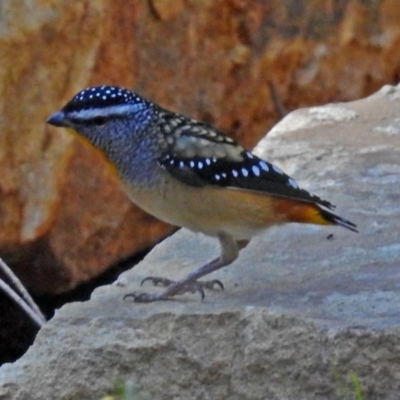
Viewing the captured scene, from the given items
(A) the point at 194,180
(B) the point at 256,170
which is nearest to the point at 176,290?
(A) the point at 194,180

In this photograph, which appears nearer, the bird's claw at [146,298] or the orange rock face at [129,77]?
the bird's claw at [146,298]

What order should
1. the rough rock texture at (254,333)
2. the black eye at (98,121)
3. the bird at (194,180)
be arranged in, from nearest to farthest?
the rough rock texture at (254,333) < the bird at (194,180) < the black eye at (98,121)

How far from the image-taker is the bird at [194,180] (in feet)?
16.8

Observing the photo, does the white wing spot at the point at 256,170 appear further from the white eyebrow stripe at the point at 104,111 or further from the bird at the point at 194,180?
the white eyebrow stripe at the point at 104,111

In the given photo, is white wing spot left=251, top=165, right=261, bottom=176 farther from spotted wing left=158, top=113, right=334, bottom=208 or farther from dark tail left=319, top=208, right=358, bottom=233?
dark tail left=319, top=208, right=358, bottom=233

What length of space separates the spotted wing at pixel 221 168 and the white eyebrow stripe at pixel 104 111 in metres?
0.21

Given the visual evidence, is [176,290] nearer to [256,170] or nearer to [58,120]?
[256,170]

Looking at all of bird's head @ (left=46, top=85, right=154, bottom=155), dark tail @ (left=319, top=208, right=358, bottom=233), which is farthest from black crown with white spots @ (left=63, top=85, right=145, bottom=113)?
dark tail @ (left=319, top=208, right=358, bottom=233)

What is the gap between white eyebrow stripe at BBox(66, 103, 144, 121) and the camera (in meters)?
5.21

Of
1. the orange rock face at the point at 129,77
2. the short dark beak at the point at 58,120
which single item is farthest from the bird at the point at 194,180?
the orange rock face at the point at 129,77

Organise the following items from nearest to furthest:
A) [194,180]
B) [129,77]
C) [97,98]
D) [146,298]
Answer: [146,298], [194,180], [97,98], [129,77]

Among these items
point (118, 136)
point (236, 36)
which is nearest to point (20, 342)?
point (236, 36)

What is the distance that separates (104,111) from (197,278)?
790 mm

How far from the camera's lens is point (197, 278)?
5117 millimetres
